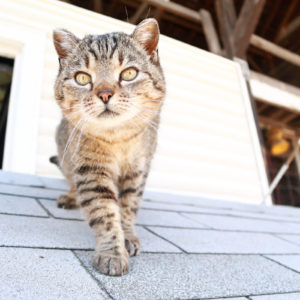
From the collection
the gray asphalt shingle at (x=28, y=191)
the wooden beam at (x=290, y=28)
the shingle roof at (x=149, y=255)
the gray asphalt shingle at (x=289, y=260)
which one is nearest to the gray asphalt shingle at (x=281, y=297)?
the shingle roof at (x=149, y=255)

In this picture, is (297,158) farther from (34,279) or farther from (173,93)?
(34,279)

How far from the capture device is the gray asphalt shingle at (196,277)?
794 mm

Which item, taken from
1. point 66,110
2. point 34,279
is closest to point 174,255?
point 34,279

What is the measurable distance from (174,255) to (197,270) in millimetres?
144

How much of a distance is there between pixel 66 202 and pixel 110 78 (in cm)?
74

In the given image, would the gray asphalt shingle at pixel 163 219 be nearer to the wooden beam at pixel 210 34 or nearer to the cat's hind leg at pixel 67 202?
the cat's hind leg at pixel 67 202

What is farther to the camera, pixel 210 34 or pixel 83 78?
pixel 210 34

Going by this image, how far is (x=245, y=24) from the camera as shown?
3775 mm

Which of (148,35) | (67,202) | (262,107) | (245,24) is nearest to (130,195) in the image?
(67,202)

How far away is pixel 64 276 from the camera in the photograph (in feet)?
2.51

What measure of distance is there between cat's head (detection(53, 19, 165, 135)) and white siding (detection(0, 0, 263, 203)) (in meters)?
1.22

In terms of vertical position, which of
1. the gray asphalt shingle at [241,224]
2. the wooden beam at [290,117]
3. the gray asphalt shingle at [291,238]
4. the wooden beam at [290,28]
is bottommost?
the gray asphalt shingle at [291,238]

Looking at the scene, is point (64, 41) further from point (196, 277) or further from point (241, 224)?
point (241, 224)

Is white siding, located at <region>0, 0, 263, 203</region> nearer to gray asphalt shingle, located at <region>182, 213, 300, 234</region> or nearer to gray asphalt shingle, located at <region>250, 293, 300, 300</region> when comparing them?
gray asphalt shingle, located at <region>182, 213, 300, 234</region>
